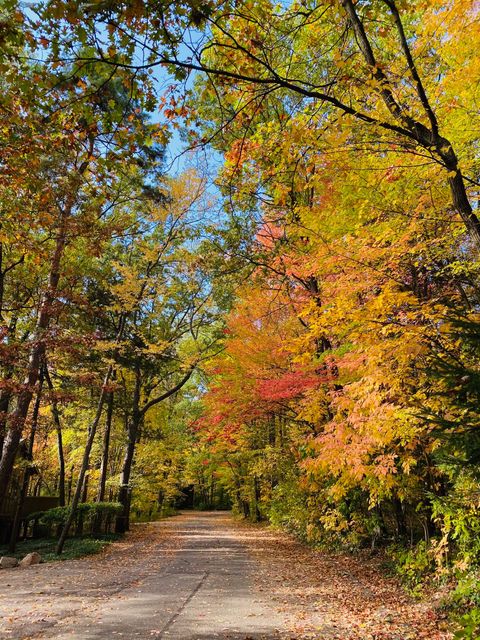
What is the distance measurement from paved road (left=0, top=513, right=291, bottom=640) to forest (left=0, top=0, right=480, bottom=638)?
250cm

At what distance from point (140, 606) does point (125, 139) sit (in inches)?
245

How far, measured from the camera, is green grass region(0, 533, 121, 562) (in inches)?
445

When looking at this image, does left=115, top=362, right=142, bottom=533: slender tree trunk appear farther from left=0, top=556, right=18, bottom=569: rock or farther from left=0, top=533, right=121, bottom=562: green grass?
left=0, top=556, right=18, bottom=569: rock

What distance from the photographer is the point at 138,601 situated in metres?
6.48

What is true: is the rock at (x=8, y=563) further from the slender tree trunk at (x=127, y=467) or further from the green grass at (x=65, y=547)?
the slender tree trunk at (x=127, y=467)

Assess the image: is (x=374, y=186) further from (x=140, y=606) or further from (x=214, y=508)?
(x=214, y=508)

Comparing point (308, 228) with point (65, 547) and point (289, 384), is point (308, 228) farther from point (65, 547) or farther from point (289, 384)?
point (65, 547)

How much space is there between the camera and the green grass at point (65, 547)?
1131 cm

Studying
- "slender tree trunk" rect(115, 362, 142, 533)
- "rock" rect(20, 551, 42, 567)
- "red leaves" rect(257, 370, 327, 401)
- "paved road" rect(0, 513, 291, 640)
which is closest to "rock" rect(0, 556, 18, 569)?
"rock" rect(20, 551, 42, 567)

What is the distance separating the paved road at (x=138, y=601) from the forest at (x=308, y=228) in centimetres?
250

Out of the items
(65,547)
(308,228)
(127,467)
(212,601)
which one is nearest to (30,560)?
(65,547)

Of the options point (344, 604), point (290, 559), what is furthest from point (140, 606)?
point (290, 559)

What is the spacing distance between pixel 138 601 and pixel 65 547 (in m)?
7.31

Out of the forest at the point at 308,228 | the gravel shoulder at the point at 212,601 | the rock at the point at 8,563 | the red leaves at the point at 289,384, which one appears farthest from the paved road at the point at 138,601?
the red leaves at the point at 289,384
